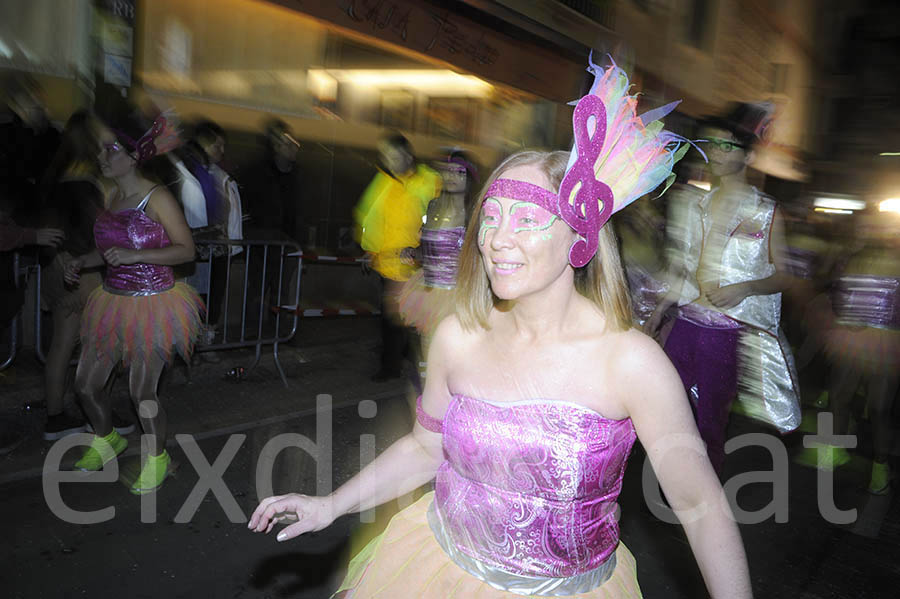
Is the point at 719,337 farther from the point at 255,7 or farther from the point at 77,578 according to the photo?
the point at 255,7

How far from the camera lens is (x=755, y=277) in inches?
158

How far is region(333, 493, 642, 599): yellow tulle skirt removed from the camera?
1.84 m

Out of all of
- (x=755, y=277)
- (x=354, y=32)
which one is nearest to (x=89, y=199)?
(x=755, y=277)

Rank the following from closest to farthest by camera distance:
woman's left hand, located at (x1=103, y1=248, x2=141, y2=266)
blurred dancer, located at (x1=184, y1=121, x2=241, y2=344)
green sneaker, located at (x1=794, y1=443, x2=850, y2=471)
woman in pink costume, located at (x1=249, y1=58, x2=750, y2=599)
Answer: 1. woman in pink costume, located at (x1=249, y1=58, x2=750, y2=599)
2. woman's left hand, located at (x1=103, y1=248, x2=141, y2=266)
3. green sneaker, located at (x1=794, y1=443, x2=850, y2=471)
4. blurred dancer, located at (x1=184, y1=121, x2=241, y2=344)

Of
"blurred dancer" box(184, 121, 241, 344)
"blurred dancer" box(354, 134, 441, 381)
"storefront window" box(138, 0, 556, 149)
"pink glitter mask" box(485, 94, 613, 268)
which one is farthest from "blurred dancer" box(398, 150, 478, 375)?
"storefront window" box(138, 0, 556, 149)

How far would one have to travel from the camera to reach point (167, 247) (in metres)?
4.25

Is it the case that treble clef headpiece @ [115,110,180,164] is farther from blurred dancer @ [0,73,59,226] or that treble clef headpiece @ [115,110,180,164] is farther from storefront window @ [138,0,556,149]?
storefront window @ [138,0,556,149]

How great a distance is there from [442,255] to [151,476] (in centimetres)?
243

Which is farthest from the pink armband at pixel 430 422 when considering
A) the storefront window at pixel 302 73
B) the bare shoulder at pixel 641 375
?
the storefront window at pixel 302 73

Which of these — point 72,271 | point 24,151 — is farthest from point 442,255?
point 24,151

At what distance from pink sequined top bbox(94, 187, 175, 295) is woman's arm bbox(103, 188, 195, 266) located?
0.04 meters

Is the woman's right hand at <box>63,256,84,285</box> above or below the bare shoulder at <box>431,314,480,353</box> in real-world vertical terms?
below

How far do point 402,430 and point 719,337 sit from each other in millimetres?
2870

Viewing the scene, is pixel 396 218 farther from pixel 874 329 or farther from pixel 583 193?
pixel 583 193
